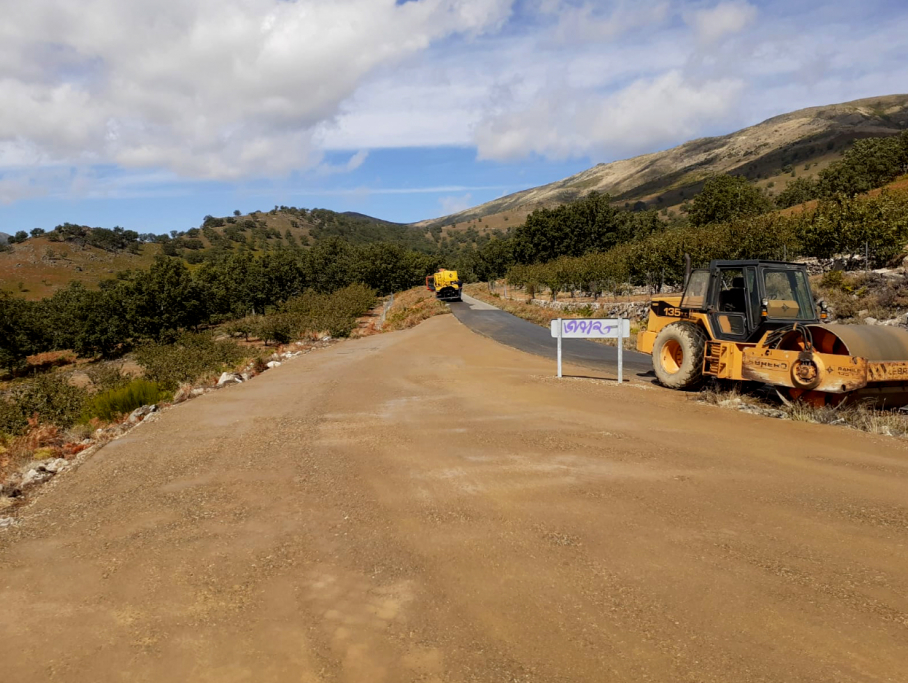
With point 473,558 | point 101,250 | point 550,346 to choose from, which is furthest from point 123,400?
point 101,250

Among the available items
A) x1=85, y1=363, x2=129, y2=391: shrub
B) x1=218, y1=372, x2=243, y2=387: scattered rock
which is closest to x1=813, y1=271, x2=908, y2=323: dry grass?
x1=218, y1=372, x2=243, y2=387: scattered rock

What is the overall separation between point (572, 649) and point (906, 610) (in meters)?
2.40

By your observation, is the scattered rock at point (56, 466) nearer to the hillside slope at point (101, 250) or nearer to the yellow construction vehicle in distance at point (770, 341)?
the yellow construction vehicle in distance at point (770, 341)

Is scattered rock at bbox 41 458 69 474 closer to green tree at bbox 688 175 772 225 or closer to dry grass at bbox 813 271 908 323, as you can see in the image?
dry grass at bbox 813 271 908 323

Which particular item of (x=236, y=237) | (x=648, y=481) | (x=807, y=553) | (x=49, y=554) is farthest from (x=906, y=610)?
(x=236, y=237)

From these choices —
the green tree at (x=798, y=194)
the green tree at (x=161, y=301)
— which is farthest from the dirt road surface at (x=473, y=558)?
the green tree at (x=798, y=194)

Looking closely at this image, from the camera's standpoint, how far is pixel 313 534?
5.58 metres

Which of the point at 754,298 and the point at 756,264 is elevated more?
the point at 756,264

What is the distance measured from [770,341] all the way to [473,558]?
7706mm

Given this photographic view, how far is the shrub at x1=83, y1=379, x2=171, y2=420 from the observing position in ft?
43.5

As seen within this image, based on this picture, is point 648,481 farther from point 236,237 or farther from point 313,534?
point 236,237

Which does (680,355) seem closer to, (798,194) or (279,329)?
(279,329)

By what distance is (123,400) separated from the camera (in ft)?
44.3

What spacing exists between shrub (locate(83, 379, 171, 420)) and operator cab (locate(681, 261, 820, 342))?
505 inches
